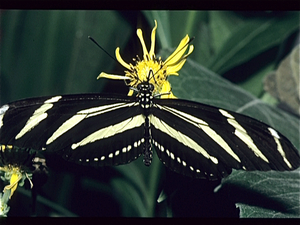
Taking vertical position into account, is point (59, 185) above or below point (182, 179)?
above

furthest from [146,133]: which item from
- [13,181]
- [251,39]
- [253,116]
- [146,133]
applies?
[251,39]

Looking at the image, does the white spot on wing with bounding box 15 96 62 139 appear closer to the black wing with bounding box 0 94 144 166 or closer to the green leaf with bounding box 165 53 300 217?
the black wing with bounding box 0 94 144 166

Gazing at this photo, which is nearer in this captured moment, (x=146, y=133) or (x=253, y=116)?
(x=146, y=133)

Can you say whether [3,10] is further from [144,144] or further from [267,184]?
[267,184]

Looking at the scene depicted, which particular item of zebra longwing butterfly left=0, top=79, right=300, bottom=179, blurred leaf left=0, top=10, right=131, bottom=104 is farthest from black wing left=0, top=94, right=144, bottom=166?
blurred leaf left=0, top=10, right=131, bottom=104

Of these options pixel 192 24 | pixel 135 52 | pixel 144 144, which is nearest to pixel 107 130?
pixel 144 144

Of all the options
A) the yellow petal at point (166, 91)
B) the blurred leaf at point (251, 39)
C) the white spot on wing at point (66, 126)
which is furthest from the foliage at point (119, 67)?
the white spot on wing at point (66, 126)

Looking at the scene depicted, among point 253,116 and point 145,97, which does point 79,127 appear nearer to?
point 145,97

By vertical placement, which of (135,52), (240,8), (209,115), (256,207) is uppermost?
(240,8)
